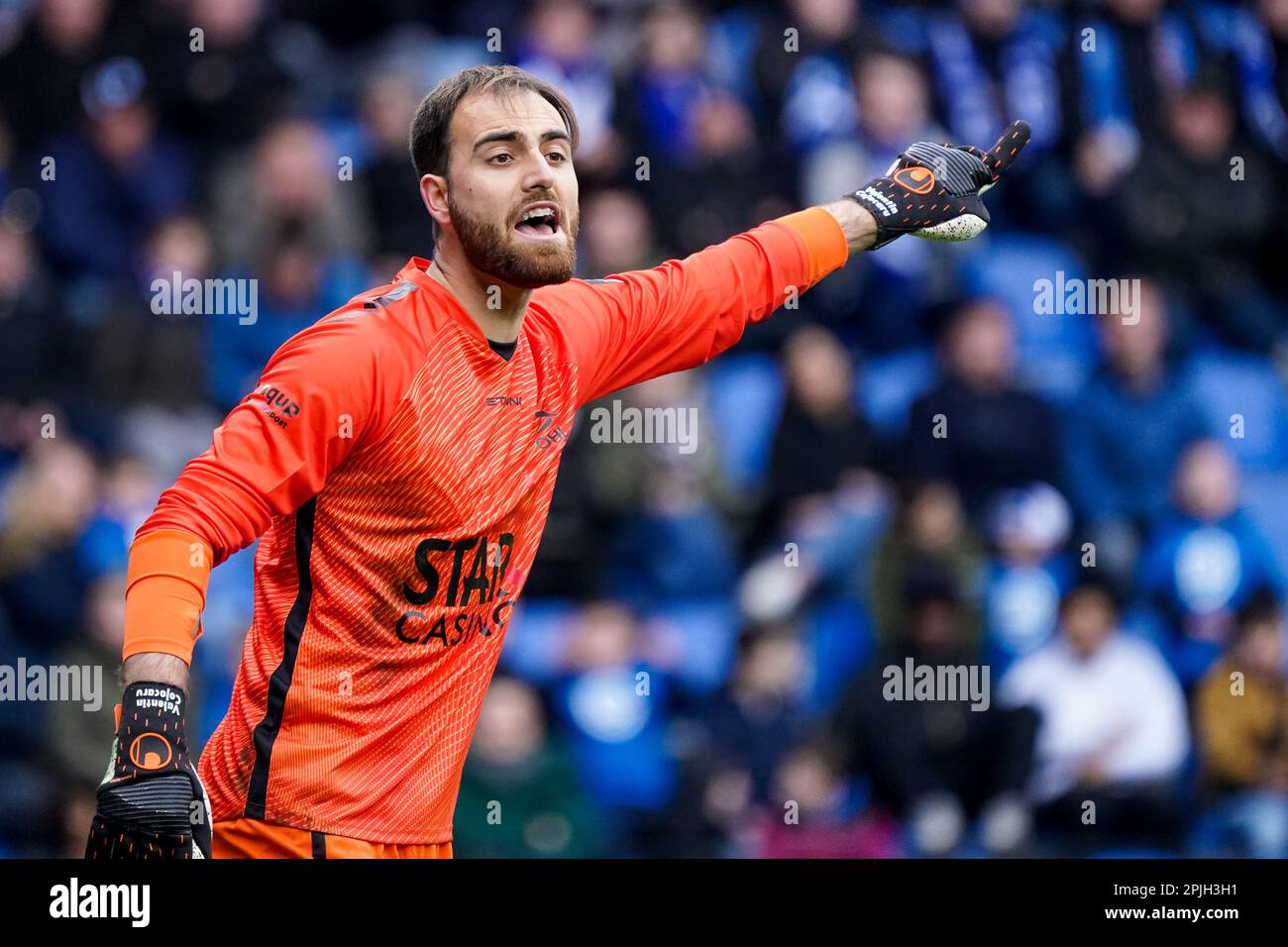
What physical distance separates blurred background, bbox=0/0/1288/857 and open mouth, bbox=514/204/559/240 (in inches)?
140

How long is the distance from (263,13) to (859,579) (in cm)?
400

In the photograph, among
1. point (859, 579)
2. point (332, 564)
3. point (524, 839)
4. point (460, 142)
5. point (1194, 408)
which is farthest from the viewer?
point (1194, 408)

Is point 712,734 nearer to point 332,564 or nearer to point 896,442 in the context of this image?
point 896,442

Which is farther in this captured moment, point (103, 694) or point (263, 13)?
point (263, 13)

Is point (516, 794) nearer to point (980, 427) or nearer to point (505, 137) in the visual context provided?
point (980, 427)

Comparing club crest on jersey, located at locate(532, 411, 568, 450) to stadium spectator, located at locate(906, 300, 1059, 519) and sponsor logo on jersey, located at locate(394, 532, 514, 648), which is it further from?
stadium spectator, located at locate(906, 300, 1059, 519)

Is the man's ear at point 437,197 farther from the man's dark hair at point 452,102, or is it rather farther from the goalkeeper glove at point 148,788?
the goalkeeper glove at point 148,788

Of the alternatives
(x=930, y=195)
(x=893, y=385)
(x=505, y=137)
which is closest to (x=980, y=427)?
(x=893, y=385)

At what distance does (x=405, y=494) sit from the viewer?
409cm

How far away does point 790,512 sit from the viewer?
8562 mm

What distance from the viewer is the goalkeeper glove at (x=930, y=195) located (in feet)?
15.5

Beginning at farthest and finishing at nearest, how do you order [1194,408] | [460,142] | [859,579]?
[1194,408], [859,579], [460,142]

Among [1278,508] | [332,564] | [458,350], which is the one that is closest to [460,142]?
[458,350]

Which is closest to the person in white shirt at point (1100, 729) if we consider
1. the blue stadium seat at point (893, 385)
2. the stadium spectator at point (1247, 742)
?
the stadium spectator at point (1247, 742)
